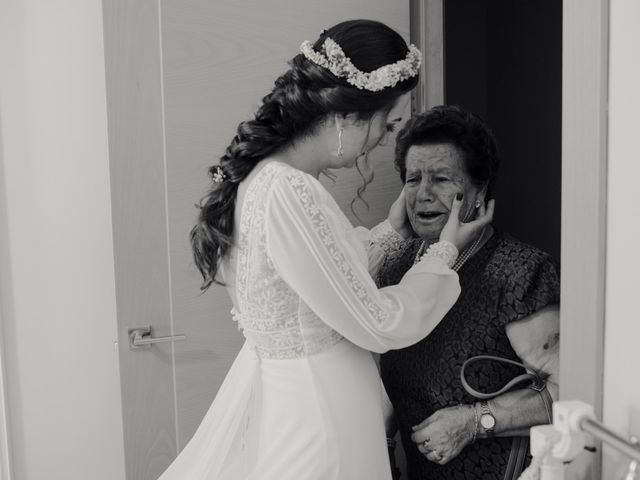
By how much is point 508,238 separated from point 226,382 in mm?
658

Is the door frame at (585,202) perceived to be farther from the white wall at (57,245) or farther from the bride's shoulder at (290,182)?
the white wall at (57,245)

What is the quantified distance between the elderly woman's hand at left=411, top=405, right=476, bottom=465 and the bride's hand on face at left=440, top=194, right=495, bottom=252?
33 centimetres

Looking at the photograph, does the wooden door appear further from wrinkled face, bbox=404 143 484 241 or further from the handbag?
the handbag

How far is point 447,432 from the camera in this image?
1.33m

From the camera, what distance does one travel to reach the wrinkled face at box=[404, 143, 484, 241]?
1.48 metres

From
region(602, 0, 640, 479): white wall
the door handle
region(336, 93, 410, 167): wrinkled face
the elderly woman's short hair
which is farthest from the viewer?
the door handle

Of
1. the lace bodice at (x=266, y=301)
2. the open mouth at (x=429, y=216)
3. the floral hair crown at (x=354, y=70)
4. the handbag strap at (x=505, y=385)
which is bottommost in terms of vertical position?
the handbag strap at (x=505, y=385)

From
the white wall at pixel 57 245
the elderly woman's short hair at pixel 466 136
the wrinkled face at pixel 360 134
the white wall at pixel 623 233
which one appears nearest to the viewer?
the white wall at pixel 623 233

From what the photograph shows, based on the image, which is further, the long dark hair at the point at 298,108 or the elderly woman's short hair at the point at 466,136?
the elderly woman's short hair at the point at 466,136

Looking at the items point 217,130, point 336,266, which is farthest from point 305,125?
point 217,130

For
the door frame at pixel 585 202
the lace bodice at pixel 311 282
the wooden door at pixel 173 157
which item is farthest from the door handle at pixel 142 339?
the door frame at pixel 585 202

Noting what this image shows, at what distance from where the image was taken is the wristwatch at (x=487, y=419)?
4.34 feet

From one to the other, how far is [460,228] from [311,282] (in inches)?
15.6

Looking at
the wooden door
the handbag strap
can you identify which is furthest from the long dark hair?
the handbag strap
